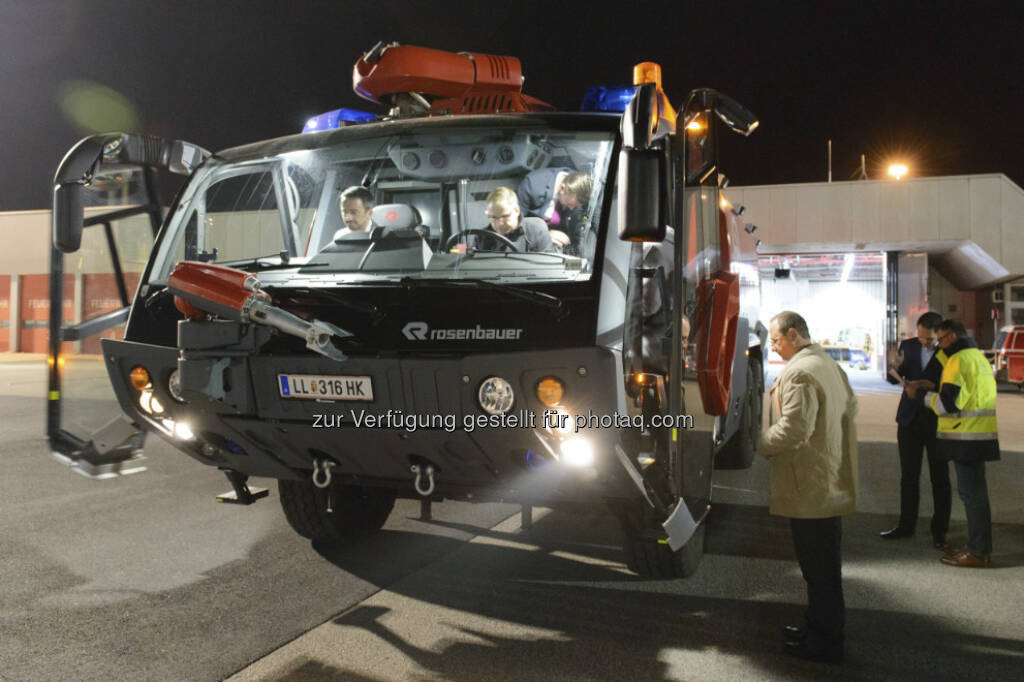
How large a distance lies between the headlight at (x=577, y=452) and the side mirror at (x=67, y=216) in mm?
2666

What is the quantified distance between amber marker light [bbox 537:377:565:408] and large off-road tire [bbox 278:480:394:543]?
2059 mm

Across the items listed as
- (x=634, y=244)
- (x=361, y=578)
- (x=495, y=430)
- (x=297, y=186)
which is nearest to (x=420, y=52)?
(x=297, y=186)

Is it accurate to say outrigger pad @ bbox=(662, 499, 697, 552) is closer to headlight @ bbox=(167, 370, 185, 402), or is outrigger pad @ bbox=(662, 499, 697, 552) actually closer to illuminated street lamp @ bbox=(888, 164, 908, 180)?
headlight @ bbox=(167, 370, 185, 402)

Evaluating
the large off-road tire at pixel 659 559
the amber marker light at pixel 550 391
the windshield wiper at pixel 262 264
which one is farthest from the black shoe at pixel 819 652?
the windshield wiper at pixel 262 264

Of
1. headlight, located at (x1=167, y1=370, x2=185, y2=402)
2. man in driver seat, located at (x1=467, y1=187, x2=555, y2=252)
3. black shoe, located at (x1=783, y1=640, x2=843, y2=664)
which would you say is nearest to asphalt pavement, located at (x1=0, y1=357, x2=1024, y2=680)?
black shoe, located at (x1=783, y1=640, x2=843, y2=664)

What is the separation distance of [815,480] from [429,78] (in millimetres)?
3097

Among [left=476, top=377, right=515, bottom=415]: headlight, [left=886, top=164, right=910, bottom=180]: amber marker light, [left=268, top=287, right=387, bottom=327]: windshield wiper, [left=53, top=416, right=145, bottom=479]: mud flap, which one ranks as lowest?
[left=53, top=416, right=145, bottom=479]: mud flap

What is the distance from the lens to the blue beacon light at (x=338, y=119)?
15.9ft

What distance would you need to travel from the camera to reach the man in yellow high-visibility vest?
5.05 metres

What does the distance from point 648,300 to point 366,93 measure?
8.22ft

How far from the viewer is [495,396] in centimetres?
338

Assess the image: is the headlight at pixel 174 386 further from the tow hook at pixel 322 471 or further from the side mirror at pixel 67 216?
the side mirror at pixel 67 216

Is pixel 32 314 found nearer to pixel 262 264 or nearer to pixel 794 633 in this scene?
pixel 262 264

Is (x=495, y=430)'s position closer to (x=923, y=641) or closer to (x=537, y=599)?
(x=537, y=599)
